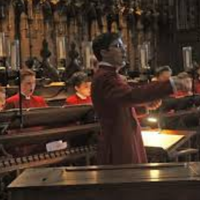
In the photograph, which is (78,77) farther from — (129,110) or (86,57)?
(129,110)

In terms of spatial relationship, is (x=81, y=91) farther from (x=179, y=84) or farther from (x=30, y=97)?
(x=179, y=84)

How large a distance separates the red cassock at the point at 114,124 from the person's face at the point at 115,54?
4cm

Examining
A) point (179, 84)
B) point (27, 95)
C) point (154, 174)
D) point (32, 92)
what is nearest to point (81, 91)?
point (32, 92)

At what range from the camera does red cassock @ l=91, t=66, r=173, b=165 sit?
3.18 m

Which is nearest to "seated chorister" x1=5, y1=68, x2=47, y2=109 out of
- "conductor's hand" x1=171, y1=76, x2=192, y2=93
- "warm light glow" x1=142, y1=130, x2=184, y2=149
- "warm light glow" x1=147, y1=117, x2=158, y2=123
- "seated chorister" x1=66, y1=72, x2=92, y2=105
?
"seated chorister" x1=66, y1=72, x2=92, y2=105

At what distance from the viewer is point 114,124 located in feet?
10.8

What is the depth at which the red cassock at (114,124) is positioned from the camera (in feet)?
10.4

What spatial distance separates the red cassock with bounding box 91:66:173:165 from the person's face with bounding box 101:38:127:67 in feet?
0.15

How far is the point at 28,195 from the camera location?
2.10 metres

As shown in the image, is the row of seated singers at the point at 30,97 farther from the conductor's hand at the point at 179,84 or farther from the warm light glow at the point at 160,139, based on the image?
the conductor's hand at the point at 179,84

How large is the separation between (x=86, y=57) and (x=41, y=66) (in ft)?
2.83

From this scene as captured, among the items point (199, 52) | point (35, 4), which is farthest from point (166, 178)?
point (199, 52)

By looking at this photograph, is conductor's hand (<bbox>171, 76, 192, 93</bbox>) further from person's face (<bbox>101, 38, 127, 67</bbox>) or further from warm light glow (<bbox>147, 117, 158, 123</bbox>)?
warm light glow (<bbox>147, 117, 158, 123</bbox>)

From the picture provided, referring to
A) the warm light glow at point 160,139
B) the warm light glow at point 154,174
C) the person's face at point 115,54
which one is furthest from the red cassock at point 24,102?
the warm light glow at point 154,174
